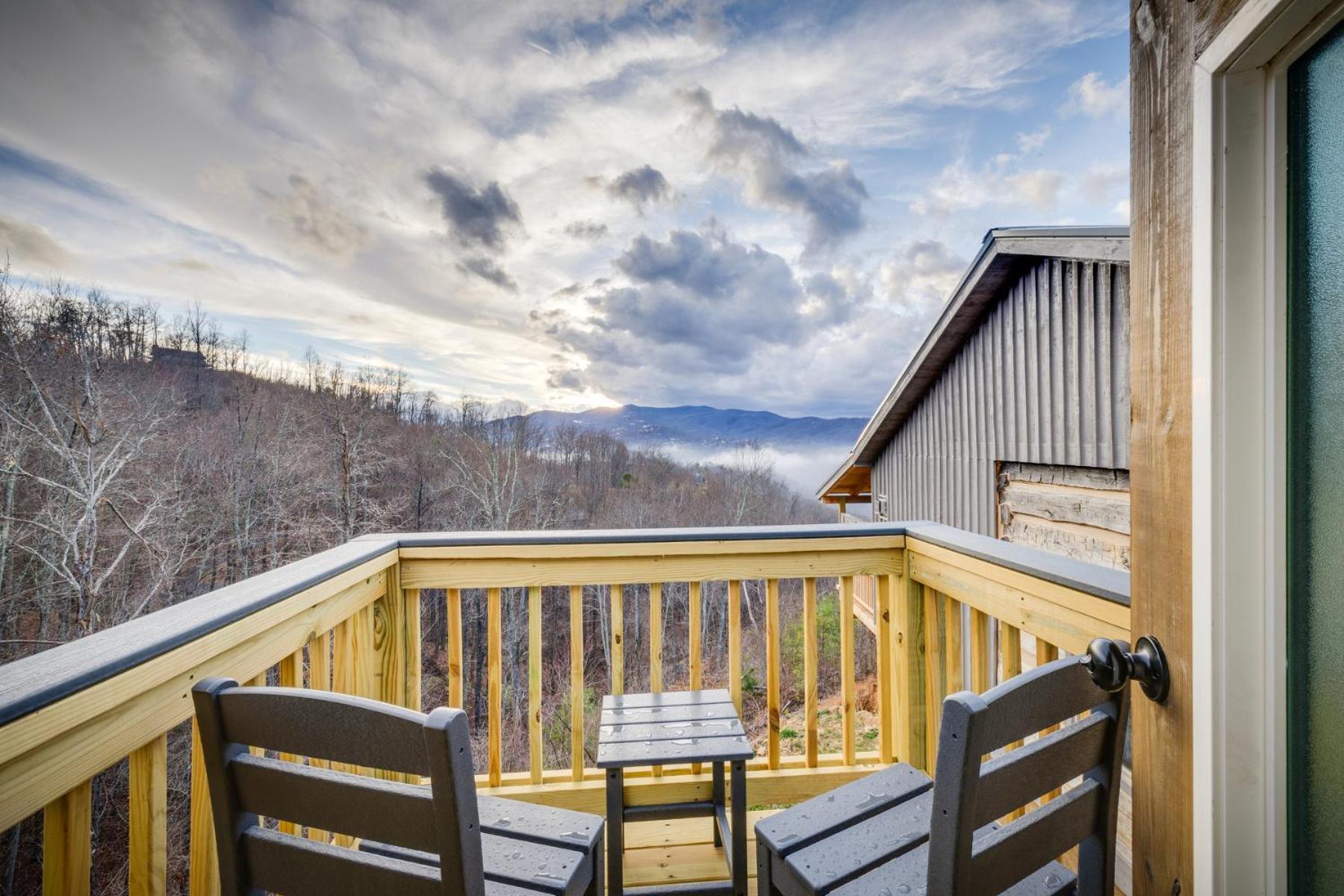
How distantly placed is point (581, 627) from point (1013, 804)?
1.45 m

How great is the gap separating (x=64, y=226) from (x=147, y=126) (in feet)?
10.1

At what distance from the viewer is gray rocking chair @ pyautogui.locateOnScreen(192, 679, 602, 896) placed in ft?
2.42

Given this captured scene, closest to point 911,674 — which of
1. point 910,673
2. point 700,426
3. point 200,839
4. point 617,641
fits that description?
point 910,673

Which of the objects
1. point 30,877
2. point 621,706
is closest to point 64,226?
point 30,877

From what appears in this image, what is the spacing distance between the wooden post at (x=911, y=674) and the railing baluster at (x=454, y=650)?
153cm

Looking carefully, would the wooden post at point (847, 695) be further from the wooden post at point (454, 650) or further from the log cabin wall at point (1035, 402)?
the log cabin wall at point (1035, 402)

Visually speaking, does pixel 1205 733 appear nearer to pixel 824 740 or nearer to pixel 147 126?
pixel 824 740

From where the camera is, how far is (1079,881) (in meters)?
0.97

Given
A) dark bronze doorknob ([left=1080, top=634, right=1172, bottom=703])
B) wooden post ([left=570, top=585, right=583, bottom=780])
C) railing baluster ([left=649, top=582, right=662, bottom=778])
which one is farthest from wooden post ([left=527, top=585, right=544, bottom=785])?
dark bronze doorknob ([left=1080, top=634, right=1172, bottom=703])

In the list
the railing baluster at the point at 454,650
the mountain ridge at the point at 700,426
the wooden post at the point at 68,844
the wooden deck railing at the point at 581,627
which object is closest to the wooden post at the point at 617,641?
the wooden deck railing at the point at 581,627

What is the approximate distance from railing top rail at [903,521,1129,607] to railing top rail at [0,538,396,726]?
1719 mm

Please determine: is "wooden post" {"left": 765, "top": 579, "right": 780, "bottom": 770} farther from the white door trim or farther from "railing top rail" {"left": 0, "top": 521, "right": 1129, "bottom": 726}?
the white door trim

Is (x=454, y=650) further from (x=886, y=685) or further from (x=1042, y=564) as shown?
(x=1042, y=564)

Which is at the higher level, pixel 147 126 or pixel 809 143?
pixel 147 126
